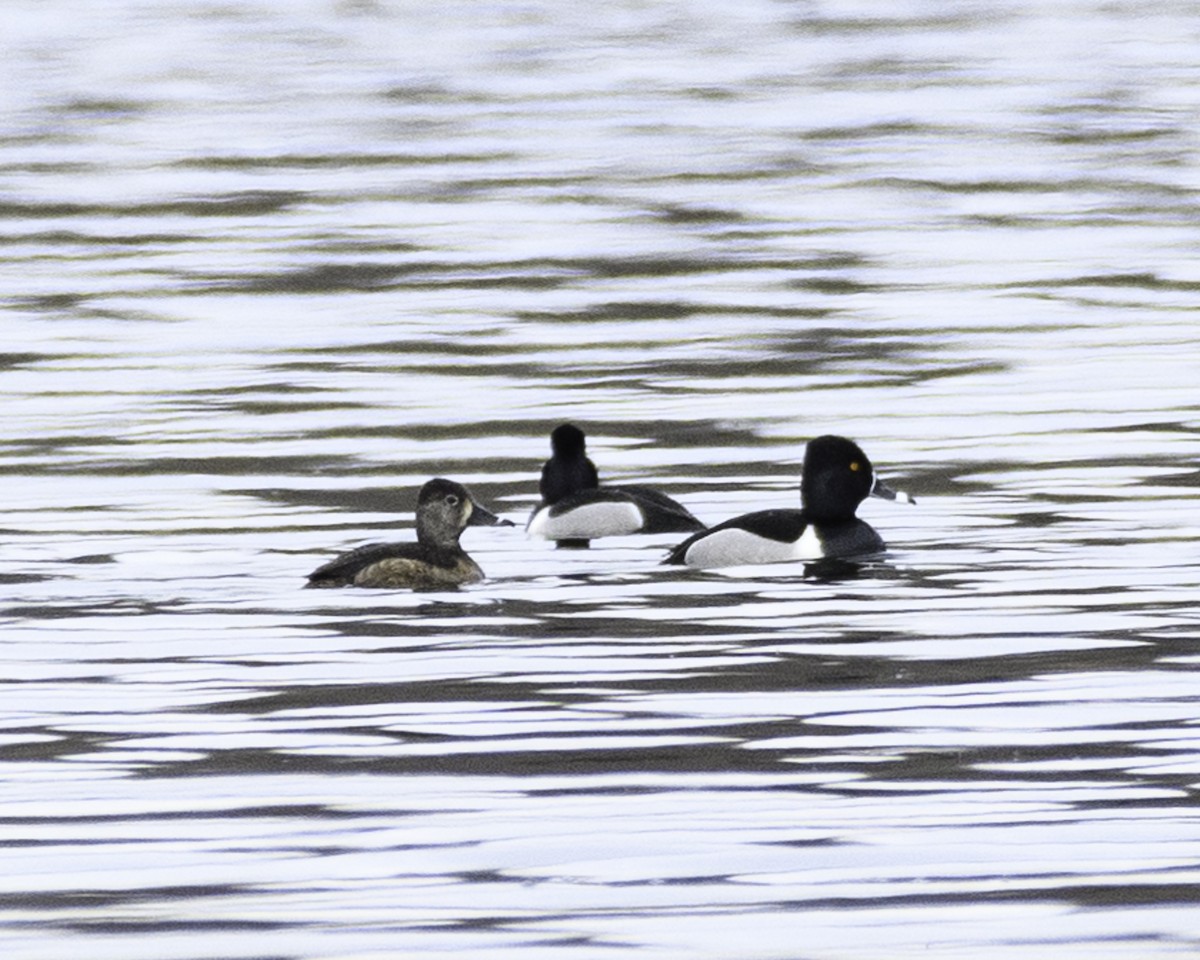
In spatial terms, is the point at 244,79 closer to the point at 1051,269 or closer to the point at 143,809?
the point at 1051,269

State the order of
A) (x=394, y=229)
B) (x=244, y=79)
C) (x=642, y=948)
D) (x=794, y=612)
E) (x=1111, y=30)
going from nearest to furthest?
(x=642, y=948)
(x=794, y=612)
(x=394, y=229)
(x=244, y=79)
(x=1111, y=30)

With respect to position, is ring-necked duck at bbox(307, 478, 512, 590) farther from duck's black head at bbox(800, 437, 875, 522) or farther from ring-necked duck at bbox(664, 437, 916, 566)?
duck's black head at bbox(800, 437, 875, 522)

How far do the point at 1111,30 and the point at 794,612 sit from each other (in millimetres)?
38174

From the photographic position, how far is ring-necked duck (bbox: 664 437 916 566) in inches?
540

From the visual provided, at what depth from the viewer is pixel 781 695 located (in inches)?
400

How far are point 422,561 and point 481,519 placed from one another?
118 centimetres

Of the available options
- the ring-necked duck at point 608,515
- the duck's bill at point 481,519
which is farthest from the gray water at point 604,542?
the duck's bill at point 481,519

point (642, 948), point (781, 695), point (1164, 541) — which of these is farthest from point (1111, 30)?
point (642, 948)

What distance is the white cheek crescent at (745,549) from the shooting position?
44.7 feet

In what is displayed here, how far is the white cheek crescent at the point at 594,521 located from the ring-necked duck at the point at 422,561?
1159 mm

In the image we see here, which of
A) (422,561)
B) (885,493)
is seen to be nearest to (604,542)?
(885,493)

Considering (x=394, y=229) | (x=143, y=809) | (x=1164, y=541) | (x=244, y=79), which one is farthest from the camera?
(x=244, y=79)

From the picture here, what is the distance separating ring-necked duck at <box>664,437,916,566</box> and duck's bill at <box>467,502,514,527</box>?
789 millimetres

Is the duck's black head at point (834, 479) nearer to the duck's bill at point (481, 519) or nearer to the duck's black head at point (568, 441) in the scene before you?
the duck's bill at point (481, 519)
